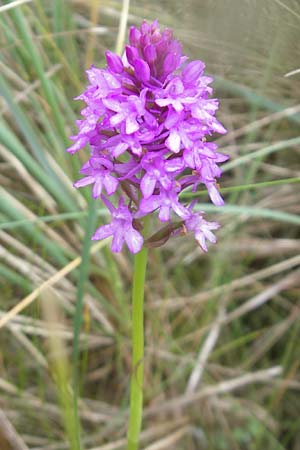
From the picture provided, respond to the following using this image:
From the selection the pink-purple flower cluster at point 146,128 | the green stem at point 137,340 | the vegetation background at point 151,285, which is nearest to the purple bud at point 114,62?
the pink-purple flower cluster at point 146,128

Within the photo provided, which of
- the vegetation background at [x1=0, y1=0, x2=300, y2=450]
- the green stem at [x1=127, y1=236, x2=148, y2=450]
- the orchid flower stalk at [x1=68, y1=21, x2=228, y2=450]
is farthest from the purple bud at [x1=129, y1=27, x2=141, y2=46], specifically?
the vegetation background at [x1=0, y1=0, x2=300, y2=450]

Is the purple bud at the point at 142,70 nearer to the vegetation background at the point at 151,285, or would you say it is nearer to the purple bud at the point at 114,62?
the purple bud at the point at 114,62

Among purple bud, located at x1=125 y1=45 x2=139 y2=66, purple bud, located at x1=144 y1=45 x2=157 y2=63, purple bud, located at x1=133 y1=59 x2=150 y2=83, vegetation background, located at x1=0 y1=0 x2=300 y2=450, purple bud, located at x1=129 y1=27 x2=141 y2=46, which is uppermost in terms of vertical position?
purple bud, located at x1=129 y1=27 x2=141 y2=46

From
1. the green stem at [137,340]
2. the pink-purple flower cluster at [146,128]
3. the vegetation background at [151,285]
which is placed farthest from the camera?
the vegetation background at [151,285]

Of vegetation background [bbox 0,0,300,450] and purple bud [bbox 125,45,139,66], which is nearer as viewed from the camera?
purple bud [bbox 125,45,139,66]

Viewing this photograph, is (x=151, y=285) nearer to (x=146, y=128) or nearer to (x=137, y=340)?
(x=137, y=340)

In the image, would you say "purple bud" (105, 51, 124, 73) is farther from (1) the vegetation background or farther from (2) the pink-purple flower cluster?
(1) the vegetation background

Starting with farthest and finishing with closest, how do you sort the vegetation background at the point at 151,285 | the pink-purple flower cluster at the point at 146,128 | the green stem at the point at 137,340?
the vegetation background at the point at 151,285 → the green stem at the point at 137,340 → the pink-purple flower cluster at the point at 146,128

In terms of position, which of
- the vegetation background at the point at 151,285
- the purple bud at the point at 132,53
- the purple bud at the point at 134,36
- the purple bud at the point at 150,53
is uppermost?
the purple bud at the point at 134,36

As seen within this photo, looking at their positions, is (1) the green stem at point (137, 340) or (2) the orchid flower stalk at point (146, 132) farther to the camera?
(1) the green stem at point (137, 340)
